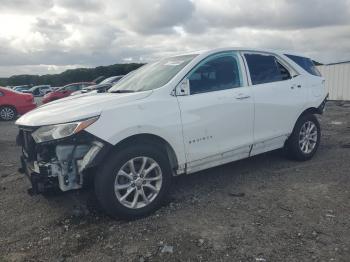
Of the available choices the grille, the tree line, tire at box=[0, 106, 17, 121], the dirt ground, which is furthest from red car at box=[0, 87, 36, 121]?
the tree line

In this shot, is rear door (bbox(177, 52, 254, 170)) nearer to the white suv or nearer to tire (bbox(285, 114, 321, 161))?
the white suv

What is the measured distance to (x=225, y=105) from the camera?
4.48m

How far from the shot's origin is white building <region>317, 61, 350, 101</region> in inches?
747

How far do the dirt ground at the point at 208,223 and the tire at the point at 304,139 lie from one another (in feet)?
1.09

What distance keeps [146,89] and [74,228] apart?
1.74 meters

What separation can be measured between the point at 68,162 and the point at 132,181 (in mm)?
680

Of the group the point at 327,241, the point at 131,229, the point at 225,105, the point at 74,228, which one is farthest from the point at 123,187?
the point at 327,241

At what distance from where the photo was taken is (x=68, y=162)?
3609 millimetres

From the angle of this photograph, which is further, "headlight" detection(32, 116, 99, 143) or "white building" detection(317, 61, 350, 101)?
"white building" detection(317, 61, 350, 101)

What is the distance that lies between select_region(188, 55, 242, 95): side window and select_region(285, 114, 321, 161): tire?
1.44m

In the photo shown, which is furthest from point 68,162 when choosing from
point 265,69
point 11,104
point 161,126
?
point 11,104

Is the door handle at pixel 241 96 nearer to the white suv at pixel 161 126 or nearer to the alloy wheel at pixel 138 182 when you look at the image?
the white suv at pixel 161 126

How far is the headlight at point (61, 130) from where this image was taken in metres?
3.54

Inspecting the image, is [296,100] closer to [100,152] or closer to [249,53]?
[249,53]
